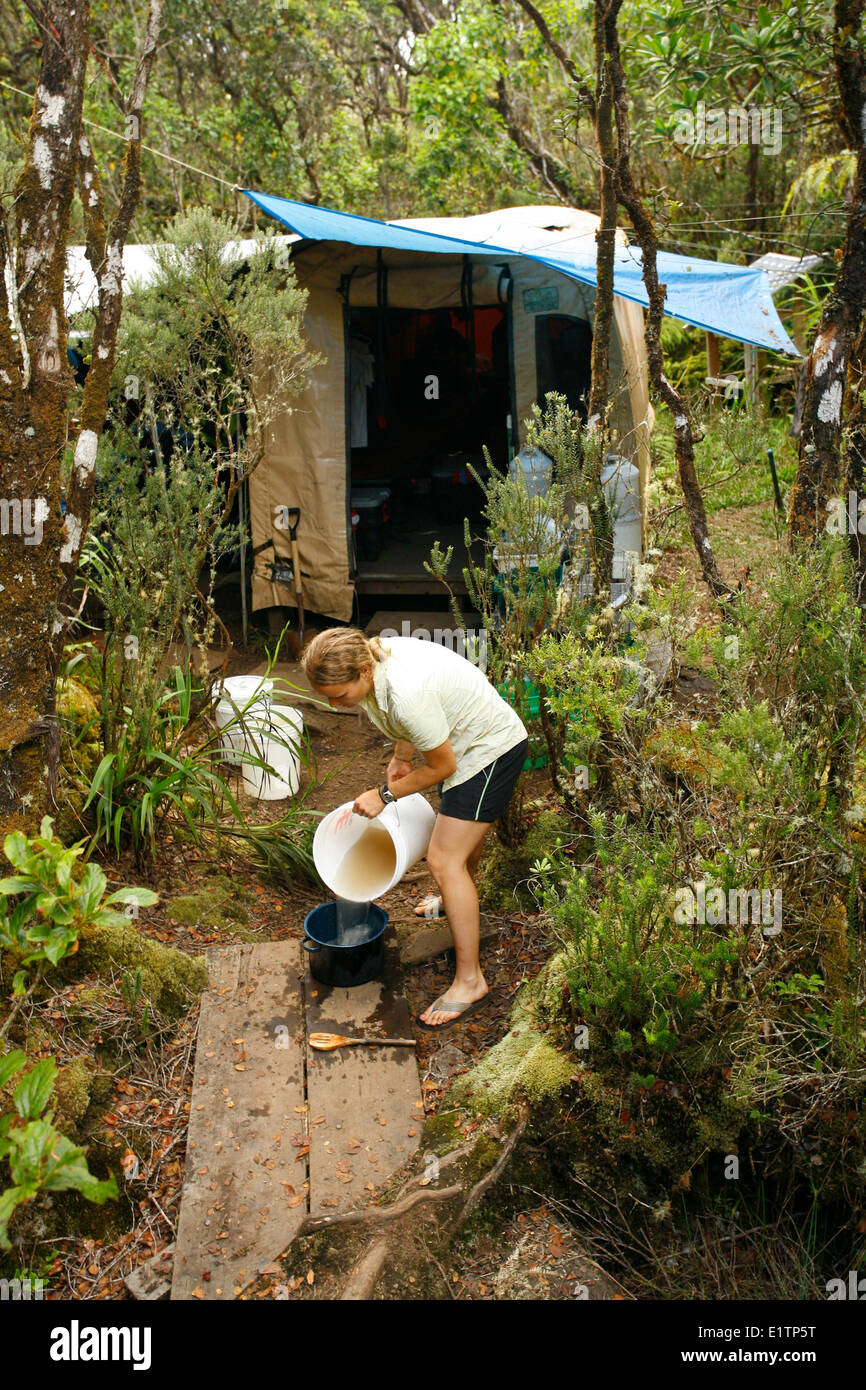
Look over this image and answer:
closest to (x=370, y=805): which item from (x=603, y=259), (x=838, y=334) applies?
(x=838, y=334)

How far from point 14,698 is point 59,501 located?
23.4 inches

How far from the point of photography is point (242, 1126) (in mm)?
2729

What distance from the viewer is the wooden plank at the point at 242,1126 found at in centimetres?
238

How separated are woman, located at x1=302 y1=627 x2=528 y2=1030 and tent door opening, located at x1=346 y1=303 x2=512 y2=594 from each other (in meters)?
4.70

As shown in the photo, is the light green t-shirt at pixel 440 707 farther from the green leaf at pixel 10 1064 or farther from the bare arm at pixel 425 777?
the green leaf at pixel 10 1064

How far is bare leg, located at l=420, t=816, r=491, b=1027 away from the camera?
319 cm

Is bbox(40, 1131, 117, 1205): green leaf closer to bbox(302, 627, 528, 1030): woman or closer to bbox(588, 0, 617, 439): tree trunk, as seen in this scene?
bbox(302, 627, 528, 1030): woman

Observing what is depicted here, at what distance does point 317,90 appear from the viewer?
13125 mm

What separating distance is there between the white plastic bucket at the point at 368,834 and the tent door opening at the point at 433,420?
4.51m

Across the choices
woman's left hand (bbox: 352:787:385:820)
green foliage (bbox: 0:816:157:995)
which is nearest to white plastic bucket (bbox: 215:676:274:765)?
woman's left hand (bbox: 352:787:385:820)

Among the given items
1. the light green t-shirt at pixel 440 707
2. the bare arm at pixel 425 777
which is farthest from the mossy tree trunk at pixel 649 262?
the bare arm at pixel 425 777
